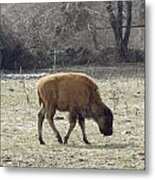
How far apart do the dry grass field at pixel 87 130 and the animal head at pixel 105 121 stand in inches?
0.7

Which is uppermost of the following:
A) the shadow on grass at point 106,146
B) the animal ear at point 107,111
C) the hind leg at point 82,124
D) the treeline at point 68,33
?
the treeline at point 68,33

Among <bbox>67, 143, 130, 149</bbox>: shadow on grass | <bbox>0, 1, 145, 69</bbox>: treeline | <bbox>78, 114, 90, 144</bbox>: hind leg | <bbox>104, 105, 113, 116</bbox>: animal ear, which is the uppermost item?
<bbox>0, 1, 145, 69</bbox>: treeline

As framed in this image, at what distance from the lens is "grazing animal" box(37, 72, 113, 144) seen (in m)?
2.10

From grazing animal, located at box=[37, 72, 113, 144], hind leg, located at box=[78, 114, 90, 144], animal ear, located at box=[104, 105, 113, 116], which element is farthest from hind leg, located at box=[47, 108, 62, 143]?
animal ear, located at box=[104, 105, 113, 116]

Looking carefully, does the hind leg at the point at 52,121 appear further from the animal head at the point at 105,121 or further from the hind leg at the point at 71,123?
the animal head at the point at 105,121

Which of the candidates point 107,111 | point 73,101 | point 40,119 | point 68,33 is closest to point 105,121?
point 107,111

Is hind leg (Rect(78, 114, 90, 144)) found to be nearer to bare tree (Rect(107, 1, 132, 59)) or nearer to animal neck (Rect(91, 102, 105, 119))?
animal neck (Rect(91, 102, 105, 119))

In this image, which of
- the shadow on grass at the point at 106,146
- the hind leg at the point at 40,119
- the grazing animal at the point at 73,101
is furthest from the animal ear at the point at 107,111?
the hind leg at the point at 40,119

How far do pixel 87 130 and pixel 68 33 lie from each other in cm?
40

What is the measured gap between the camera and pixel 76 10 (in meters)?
2.10

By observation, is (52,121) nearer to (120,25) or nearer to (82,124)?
(82,124)

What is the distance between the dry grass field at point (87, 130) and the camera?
6.77 ft

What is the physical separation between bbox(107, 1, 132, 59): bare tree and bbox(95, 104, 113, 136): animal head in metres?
0.23

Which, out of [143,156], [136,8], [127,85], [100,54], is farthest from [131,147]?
[136,8]
